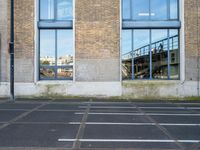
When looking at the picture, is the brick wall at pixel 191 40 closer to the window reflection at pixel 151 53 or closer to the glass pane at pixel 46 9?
the window reflection at pixel 151 53

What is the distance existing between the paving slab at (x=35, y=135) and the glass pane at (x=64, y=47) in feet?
38.8

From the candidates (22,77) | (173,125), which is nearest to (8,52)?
(22,77)

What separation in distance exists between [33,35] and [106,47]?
13.8 feet

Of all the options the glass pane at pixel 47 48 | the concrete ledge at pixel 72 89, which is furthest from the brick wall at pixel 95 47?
the glass pane at pixel 47 48

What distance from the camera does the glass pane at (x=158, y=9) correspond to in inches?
913

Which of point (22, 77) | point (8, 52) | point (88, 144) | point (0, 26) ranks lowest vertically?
point (88, 144)

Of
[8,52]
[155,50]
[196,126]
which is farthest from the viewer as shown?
[155,50]

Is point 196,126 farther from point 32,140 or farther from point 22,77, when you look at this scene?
point 22,77

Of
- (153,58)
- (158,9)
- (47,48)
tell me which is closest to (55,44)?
(47,48)

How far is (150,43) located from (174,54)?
156 cm

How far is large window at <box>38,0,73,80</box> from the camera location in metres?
23.1

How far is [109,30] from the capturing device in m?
22.4

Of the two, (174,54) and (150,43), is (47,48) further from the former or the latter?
(174,54)

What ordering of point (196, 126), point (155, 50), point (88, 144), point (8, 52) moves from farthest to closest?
point (155, 50) → point (8, 52) → point (196, 126) → point (88, 144)
